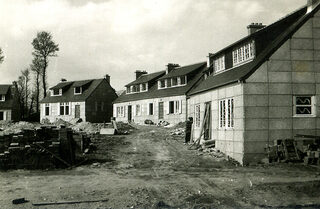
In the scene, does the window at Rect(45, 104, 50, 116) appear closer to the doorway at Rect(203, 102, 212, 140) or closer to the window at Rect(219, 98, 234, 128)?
the doorway at Rect(203, 102, 212, 140)

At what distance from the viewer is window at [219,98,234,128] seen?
60.4ft

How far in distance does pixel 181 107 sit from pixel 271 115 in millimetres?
19985

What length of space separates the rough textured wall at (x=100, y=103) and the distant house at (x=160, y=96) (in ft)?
9.50

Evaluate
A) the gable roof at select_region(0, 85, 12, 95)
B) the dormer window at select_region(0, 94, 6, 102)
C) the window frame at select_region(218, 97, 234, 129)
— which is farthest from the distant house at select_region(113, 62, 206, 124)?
the gable roof at select_region(0, 85, 12, 95)

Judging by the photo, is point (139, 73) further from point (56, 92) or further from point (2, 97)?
point (2, 97)

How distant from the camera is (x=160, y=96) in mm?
40781

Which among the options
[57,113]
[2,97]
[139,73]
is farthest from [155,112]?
[2,97]

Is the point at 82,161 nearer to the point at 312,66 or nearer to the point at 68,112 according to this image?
the point at 312,66

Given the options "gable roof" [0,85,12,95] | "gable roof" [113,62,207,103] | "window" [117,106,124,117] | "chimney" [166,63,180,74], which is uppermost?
"chimney" [166,63,180,74]

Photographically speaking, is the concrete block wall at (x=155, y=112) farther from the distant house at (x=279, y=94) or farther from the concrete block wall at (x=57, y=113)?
the distant house at (x=279, y=94)

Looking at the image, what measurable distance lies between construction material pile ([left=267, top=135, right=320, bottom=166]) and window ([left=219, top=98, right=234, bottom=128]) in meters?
2.70

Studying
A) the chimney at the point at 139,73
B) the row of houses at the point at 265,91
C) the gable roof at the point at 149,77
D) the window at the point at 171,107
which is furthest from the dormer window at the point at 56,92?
the row of houses at the point at 265,91

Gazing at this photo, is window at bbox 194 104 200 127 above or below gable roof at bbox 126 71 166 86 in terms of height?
below

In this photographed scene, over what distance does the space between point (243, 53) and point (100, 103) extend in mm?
35176
